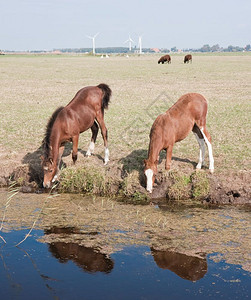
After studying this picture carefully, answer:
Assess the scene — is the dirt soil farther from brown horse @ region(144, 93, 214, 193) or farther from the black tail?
the black tail

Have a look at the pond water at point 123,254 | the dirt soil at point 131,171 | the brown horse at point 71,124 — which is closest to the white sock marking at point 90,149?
the brown horse at point 71,124

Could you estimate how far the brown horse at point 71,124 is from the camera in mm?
9508

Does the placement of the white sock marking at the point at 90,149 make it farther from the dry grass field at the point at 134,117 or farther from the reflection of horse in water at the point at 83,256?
the reflection of horse in water at the point at 83,256

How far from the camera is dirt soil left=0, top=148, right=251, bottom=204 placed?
30.8ft

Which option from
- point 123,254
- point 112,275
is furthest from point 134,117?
point 112,275

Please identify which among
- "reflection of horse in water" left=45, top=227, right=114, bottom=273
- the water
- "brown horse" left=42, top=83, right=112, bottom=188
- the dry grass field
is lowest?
"reflection of horse in water" left=45, top=227, right=114, bottom=273

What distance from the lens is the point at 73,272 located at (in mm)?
6352

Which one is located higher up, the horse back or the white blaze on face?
the horse back

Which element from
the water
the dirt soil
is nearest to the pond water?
the water

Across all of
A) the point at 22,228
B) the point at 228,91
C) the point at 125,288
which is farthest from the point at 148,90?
the point at 125,288

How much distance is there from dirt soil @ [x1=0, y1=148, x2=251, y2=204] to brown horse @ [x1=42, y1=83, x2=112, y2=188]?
2.23ft

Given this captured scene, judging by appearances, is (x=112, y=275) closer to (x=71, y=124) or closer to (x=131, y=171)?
(x=131, y=171)

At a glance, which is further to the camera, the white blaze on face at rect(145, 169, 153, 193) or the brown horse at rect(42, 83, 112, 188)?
the brown horse at rect(42, 83, 112, 188)

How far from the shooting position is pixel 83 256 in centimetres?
687
